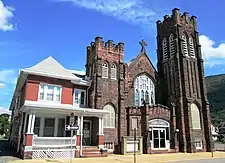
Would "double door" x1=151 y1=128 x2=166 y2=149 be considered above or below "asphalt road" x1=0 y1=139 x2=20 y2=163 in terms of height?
above

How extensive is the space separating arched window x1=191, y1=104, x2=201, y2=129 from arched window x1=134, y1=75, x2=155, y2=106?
5.19m

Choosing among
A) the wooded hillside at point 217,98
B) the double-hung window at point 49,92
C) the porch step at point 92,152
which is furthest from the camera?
the wooded hillside at point 217,98

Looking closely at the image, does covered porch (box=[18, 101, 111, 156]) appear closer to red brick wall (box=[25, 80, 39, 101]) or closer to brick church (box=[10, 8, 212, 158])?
brick church (box=[10, 8, 212, 158])

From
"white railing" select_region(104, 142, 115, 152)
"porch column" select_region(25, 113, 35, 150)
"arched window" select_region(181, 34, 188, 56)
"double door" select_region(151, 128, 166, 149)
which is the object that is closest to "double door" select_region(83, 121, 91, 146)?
"white railing" select_region(104, 142, 115, 152)

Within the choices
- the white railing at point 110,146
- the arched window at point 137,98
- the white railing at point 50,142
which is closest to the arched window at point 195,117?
the arched window at point 137,98

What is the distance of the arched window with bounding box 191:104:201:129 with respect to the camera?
28.6 metres

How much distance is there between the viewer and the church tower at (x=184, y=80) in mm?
27734

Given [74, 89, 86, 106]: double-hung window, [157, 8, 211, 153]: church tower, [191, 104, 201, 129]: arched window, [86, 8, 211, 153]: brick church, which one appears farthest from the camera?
[191, 104, 201, 129]: arched window

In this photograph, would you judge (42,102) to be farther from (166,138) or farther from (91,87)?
(166,138)

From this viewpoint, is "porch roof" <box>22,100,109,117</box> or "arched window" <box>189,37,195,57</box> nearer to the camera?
"porch roof" <box>22,100,109,117</box>

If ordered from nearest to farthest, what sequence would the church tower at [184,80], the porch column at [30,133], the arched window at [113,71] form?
the porch column at [30,133]
the arched window at [113,71]
the church tower at [184,80]

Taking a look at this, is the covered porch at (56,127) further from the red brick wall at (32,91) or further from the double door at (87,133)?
the red brick wall at (32,91)

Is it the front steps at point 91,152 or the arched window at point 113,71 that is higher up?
the arched window at point 113,71

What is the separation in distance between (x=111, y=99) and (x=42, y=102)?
25.8 ft
